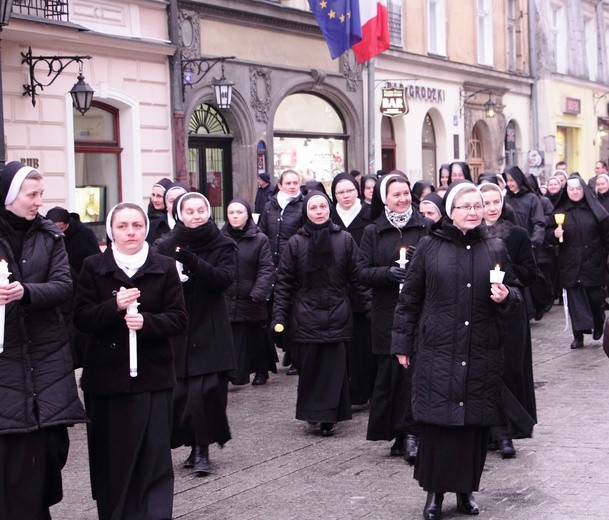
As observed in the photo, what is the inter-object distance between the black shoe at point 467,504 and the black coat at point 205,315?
2.02 metres

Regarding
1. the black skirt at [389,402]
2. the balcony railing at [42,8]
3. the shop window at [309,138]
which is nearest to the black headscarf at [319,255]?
the black skirt at [389,402]

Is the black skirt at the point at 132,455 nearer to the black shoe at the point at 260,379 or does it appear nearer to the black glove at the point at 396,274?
the black glove at the point at 396,274

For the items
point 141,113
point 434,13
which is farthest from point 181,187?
point 434,13

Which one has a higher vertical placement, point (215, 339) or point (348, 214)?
point (348, 214)

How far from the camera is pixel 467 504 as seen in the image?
7355 millimetres

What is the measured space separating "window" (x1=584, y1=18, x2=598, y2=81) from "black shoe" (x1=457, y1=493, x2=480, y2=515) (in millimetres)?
38328

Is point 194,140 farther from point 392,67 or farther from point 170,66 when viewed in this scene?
point 392,67

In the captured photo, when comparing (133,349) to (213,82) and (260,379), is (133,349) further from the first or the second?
(213,82)

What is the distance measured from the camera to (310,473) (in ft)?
28.3

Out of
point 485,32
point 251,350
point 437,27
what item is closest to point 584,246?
point 251,350

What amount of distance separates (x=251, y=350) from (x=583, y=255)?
449 centimetres

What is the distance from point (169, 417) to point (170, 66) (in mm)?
14172

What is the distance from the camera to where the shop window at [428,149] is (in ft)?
101

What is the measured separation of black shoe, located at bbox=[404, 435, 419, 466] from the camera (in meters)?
8.83
